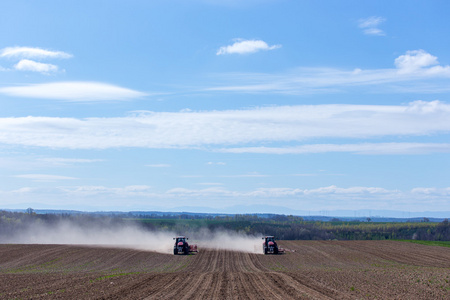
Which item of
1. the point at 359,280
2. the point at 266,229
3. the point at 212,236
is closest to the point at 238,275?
the point at 359,280

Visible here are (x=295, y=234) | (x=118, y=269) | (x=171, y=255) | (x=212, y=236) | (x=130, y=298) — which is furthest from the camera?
(x=295, y=234)

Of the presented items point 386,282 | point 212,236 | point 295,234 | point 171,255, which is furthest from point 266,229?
point 386,282

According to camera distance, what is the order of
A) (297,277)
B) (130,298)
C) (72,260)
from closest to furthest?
(130,298), (297,277), (72,260)

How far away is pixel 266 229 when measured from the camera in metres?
178

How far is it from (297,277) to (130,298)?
605 inches

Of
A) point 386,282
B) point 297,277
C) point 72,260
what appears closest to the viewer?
point 386,282

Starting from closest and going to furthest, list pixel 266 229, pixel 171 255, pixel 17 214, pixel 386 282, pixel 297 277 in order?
1. pixel 386 282
2. pixel 297 277
3. pixel 171 255
4. pixel 17 214
5. pixel 266 229

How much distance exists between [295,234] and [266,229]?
19.2m

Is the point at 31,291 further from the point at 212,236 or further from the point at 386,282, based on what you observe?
the point at 212,236

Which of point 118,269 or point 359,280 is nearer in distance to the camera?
point 359,280

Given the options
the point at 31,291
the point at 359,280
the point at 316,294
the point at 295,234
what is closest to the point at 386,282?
the point at 359,280

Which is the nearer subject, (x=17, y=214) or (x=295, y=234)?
(x=17, y=214)

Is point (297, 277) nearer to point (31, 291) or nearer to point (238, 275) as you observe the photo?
point (238, 275)

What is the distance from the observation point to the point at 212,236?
118 m
